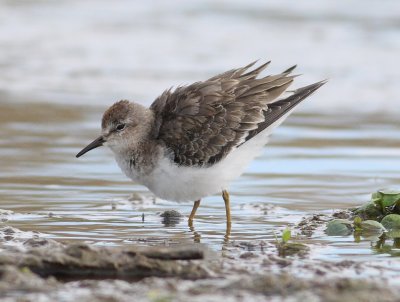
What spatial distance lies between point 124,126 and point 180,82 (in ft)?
19.6

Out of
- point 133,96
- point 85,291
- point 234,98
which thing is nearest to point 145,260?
point 85,291

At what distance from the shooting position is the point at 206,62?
15234mm

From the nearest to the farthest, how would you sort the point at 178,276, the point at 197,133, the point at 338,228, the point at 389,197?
1. the point at 178,276
2. the point at 338,228
3. the point at 389,197
4. the point at 197,133

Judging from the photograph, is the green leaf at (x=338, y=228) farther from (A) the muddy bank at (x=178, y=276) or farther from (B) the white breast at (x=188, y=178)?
(B) the white breast at (x=188, y=178)

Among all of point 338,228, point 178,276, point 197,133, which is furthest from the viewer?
point 197,133

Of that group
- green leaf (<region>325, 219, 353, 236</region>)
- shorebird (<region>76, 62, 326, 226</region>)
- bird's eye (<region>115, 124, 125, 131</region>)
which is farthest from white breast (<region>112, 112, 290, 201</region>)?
green leaf (<region>325, 219, 353, 236</region>)

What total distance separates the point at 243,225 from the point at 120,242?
4.07ft

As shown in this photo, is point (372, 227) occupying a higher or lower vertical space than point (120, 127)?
lower

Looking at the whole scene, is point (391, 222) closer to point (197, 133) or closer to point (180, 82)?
point (197, 133)

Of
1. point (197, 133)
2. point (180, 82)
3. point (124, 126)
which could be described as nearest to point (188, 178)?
point (197, 133)

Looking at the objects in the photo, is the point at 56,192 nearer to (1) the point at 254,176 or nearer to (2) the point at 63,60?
(1) the point at 254,176

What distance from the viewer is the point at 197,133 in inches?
311

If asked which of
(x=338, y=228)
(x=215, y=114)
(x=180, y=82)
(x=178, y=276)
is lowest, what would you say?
(x=178, y=276)

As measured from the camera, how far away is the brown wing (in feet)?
25.6
